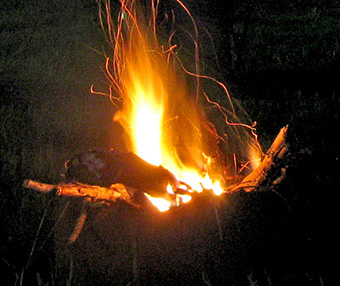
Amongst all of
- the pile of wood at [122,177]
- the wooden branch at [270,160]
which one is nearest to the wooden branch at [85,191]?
the pile of wood at [122,177]

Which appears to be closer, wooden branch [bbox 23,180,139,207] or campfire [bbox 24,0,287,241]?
wooden branch [bbox 23,180,139,207]

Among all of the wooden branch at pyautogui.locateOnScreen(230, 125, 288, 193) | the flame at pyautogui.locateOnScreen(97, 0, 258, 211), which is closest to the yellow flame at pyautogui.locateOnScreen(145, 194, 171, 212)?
the flame at pyautogui.locateOnScreen(97, 0, 258, 211)

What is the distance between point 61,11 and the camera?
12.6 feet

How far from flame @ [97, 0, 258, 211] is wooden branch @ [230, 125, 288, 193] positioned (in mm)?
227

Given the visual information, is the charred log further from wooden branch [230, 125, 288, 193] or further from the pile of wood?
wooden branch [230, 125, 288, 193]

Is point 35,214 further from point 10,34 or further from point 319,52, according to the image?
point 319,52

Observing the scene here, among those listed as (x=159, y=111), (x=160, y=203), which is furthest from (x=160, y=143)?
(x=160, y=203)

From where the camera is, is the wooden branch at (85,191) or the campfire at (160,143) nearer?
the wooden branch at (85,191)

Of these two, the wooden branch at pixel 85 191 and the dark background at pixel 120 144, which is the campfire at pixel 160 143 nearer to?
the wooden branch at pixel 85 191

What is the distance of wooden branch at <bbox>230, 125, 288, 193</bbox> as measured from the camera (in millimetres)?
2219

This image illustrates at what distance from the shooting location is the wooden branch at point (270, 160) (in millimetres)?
2219

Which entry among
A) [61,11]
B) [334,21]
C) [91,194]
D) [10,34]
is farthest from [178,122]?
[334,21]

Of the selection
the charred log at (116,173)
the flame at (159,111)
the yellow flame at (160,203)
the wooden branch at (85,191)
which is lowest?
the yellow flame at (160,203)

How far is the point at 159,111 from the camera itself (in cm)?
300
